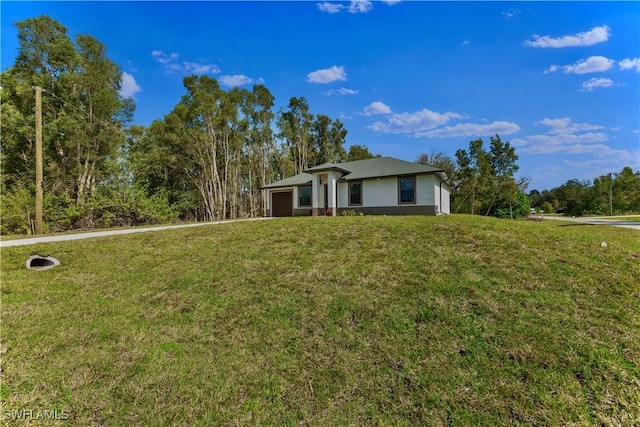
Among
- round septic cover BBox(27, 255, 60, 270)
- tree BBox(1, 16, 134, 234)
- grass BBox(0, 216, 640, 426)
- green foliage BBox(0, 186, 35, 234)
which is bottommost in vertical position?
grass BBox(0, 216, 640, 426)

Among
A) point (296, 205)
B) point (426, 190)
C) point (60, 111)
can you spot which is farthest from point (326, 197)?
point (60, 111)

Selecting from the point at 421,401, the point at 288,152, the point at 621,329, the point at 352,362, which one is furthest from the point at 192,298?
the point at 288,152

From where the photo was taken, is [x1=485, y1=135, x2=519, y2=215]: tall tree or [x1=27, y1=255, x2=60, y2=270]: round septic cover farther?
[x1=485, y1=135, x2=519, y2=215]: tall tree

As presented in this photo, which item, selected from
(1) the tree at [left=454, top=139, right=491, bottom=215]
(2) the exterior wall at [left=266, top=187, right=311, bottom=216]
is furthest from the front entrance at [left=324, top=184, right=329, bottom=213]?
(1) the tree at [left=454, top=139, right=491, bottom=215]

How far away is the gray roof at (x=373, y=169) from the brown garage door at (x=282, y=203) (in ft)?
2.24

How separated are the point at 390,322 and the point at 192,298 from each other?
2914 millimetres

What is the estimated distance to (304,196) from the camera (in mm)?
17516

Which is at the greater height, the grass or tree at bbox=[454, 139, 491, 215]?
tree at bbox=[454, 139, 491, 215]

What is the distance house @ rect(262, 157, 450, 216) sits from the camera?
1388 cm

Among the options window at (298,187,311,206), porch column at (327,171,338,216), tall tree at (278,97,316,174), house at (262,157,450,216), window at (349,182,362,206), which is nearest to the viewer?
house at (262,157,450,216)

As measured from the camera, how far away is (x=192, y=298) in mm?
4168

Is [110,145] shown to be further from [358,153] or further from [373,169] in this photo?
[358,153]

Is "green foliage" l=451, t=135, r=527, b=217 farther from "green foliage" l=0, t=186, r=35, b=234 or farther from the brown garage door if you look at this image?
"green foliage" l=0, t=186, r=35, b=234

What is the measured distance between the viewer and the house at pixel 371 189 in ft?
45.5
